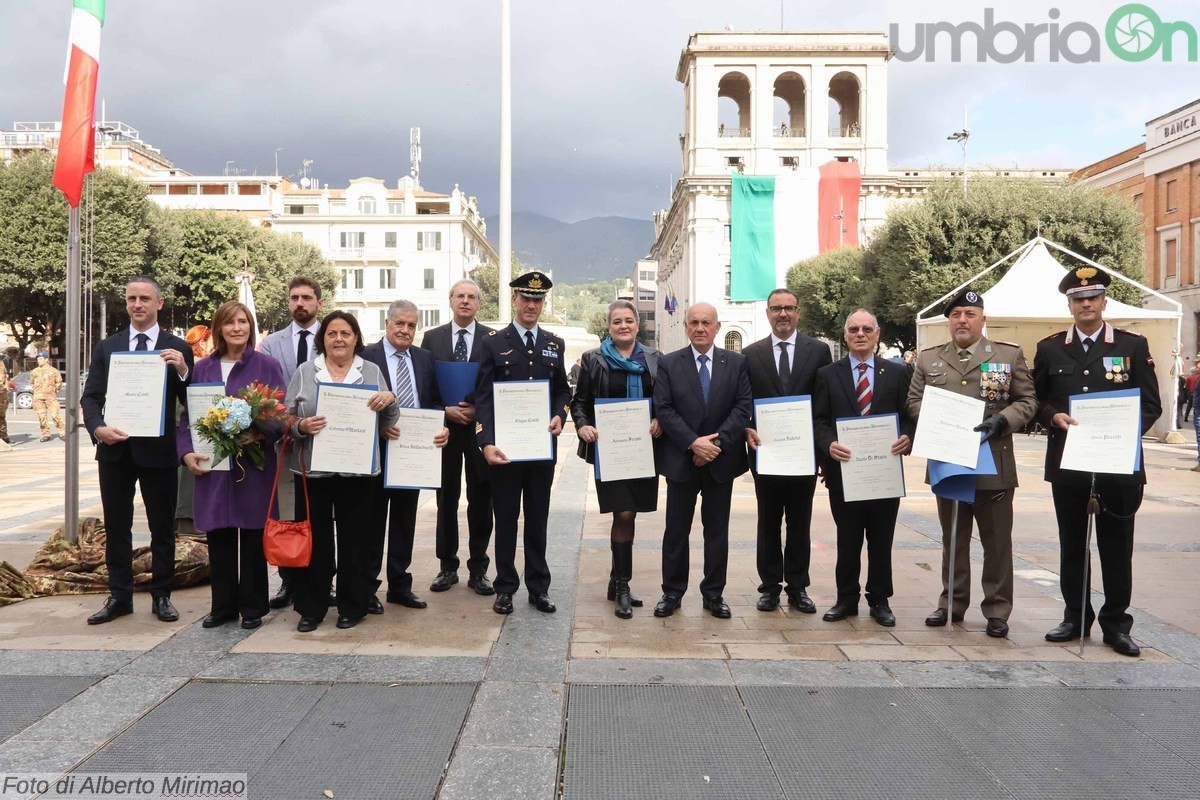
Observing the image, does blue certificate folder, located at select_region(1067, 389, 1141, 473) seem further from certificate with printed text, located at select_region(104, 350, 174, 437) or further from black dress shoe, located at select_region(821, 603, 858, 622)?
certificate with printed text, located at select_region(104, 350, 174, 437)

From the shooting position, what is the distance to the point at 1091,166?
51.1 meters

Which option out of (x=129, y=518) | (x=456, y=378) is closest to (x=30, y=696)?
(x=129, y=518)

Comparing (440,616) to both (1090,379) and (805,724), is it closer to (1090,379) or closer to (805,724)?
(805,724)

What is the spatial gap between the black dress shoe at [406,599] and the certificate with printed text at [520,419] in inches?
47.4

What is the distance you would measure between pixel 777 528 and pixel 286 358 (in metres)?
3.69

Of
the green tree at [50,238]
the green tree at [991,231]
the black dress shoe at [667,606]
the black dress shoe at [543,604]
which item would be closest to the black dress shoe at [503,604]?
the black dress shoe at [543,604]

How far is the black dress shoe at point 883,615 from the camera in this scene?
5496 millimetres

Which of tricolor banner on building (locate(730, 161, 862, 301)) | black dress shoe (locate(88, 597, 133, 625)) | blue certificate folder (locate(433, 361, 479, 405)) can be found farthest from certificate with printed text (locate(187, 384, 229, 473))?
tricolor banner on building (locate(730, 161, 862, 301))

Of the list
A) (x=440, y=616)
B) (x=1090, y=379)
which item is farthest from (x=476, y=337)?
(x=1090, y=379)

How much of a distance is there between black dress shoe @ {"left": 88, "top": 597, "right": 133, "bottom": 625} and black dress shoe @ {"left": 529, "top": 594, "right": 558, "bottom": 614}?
258 centimetres

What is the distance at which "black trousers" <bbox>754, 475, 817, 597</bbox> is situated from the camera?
5.86m

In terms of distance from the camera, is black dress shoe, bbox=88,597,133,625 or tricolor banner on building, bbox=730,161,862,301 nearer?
black dress shoe, bbox=88,597,133,625

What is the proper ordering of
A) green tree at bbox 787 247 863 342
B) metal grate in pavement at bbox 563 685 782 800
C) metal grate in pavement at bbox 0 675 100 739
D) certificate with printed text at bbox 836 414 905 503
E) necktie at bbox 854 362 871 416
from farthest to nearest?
green tree at bbox 787 247 863 342
necktie at bbox 854 362 871 416
certificate with printed text at bbox 836 414 905 503
metal grate in pavement at bbox 0 675 100 739
metal grate in pavement at bbox 563 685 782 800

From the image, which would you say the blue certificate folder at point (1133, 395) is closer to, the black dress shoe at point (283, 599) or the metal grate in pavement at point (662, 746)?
the metal grate in pavement at point (662, 746)
